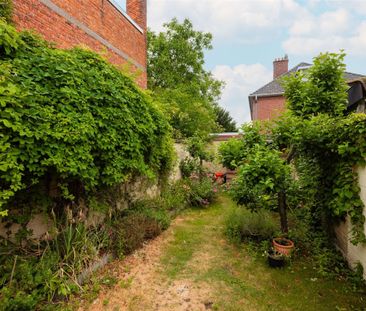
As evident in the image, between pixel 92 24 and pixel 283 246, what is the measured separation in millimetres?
7532

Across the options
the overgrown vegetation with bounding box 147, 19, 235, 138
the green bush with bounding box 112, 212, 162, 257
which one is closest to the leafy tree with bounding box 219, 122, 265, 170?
the green bush with bounding box 112, 212, 162, 257

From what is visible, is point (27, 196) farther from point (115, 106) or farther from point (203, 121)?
point (203, 121)

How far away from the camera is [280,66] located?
53.9ft

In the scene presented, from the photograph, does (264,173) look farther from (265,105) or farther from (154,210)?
(265,105)

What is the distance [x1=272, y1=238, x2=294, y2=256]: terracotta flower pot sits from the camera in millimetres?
3496

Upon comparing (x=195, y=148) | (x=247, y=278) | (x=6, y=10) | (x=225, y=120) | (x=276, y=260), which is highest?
(x=225, y=120)

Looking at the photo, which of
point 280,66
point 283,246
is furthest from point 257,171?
point 280,66

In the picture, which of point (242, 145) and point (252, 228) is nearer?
point (242, 145)

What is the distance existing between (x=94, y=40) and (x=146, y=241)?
5.98m

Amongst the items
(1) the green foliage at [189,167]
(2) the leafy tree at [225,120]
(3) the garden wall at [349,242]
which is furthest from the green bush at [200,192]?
(2) the leafy tree at [225,120]

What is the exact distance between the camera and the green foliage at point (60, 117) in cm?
215

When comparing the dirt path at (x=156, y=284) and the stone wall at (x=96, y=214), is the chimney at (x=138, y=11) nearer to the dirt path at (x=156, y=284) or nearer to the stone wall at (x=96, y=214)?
the stone wall at (x=96, y=214)

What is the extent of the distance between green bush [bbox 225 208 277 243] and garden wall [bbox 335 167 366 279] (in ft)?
3.66

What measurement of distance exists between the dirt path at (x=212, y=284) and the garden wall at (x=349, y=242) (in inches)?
16.7
